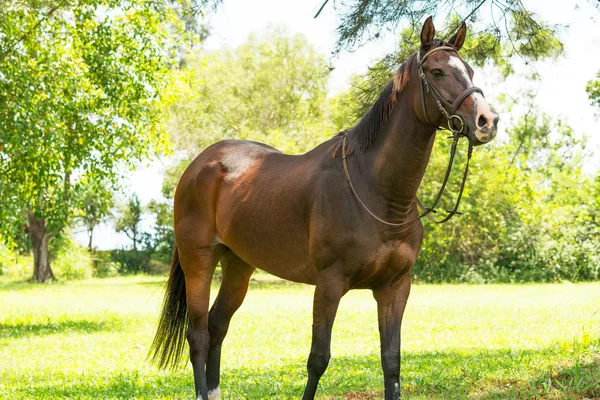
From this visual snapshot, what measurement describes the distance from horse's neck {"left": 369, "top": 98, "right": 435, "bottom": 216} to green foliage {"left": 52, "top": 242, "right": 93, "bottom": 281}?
25132 millimetres

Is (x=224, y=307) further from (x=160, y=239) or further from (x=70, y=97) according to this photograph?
(x=160, y=239)

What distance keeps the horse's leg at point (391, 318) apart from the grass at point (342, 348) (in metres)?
1.14

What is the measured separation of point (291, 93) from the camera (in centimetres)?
2984

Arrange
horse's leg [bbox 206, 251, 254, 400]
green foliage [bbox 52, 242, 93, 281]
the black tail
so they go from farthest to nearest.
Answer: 1. green foliage [bbox 52, 242, 93, 281]
2. the black tail
3. horse's leg [bbox 206, 251, 254, 400]

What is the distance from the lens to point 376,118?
433 centimetres

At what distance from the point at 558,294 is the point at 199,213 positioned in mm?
13591

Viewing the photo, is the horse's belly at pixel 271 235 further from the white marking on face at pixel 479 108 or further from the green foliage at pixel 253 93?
the green foliage at pixel 253 93

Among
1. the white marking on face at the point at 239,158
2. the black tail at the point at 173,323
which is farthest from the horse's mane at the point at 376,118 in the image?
the black tail at the point at 173,323

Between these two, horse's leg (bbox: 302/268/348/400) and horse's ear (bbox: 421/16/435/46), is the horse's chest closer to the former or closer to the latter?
horse's leg (bbox: 302/268/348/400)

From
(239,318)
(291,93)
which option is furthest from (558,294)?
(291,93)

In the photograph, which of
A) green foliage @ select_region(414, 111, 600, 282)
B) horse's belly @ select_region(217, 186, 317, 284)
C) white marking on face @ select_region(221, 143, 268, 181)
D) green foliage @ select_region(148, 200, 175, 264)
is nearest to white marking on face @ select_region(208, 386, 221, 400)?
horse's belly @ select_region(217, 186, 317, 284)

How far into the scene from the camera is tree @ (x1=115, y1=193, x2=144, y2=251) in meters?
31.6

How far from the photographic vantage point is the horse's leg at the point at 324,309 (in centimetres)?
414

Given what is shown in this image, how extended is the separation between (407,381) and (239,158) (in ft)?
7.67
